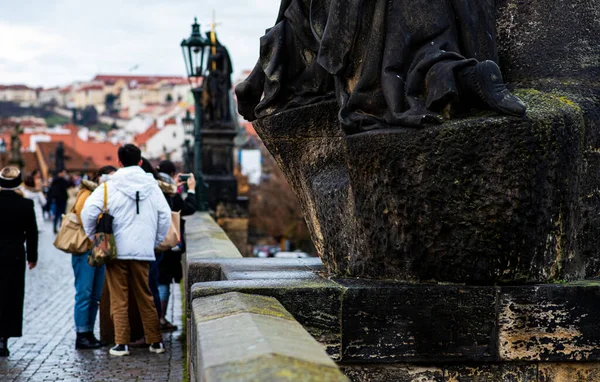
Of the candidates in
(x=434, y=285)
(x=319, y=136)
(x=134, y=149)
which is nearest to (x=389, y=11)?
(x=319, y=136)

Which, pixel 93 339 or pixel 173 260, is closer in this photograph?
pixel 93 339

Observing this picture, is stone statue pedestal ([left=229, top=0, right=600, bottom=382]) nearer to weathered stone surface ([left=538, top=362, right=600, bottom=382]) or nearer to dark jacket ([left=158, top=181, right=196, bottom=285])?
weathered stone surface ([left=538, top=362, right=600, bottom=382])

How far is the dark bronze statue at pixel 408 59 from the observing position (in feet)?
15.3

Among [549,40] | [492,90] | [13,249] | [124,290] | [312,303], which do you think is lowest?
[124,290]

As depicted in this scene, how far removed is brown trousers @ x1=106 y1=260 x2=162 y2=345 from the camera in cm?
855

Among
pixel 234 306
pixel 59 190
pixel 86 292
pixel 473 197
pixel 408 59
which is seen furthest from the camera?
pixel 59 190

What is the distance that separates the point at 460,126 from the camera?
4.50 meters

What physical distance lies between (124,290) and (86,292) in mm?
1071

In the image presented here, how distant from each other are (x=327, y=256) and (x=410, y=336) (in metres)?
1.13

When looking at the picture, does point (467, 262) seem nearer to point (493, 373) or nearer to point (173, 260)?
point (493, 373)

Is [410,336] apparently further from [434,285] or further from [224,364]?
[224,364]

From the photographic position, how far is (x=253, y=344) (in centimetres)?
334

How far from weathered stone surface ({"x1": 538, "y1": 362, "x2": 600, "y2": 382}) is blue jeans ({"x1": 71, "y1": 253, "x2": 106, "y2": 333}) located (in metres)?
5.51

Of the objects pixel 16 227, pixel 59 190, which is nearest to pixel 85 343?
pixel 16 227
